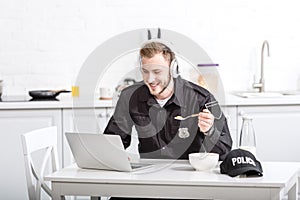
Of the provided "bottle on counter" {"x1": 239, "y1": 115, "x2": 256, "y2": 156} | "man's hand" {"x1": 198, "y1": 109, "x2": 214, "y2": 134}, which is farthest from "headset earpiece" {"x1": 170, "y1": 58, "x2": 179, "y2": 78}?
"bottle on counter" {"x1": 239, "y1": 115, "x2": 256, "y2": 156}

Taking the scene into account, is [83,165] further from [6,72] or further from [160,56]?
[6,72]

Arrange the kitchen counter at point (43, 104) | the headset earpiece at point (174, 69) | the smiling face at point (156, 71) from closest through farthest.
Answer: the smiling face at point (156, 71), the headset earpiece at point (174, 69), the kitchen counter at point (43, 104)

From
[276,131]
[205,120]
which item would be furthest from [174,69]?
[276,131]

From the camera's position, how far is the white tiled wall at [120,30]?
15.3 feet

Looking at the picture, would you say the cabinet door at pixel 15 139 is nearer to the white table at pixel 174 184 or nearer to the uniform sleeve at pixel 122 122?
the uniform sleeve at pixel 122 122

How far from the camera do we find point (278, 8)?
4.72 metres

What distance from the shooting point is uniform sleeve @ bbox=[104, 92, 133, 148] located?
312cm

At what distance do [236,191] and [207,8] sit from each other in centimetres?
244

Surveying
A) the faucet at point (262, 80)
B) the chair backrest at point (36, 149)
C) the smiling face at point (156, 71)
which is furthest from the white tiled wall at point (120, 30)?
the smiling face at point (156, 71)

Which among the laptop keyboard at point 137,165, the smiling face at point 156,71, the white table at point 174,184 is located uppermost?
the smiling face at point 156,71

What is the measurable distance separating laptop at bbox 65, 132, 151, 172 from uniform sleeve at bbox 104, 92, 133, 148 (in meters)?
0.33

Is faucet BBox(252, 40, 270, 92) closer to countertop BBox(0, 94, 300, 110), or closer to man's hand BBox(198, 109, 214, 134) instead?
countertop BBox(0, 94, 300, 110)

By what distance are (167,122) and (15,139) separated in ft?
4.93

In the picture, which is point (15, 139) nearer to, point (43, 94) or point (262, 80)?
point (43, 94)
